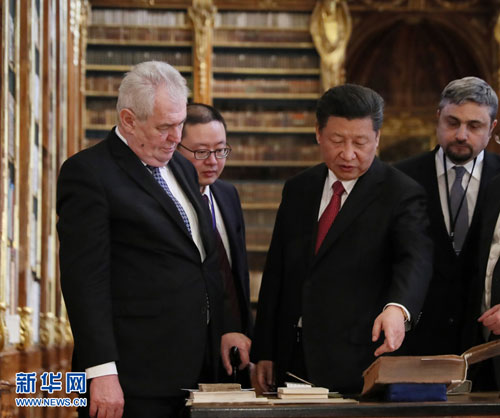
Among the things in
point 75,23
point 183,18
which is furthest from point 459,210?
A: point 183,18

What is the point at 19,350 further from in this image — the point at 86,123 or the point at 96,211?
the point at 86,123

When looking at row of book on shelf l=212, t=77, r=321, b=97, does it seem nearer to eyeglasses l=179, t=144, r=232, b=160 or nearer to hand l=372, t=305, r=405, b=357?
eyeglasses l=179, t=144, r=232, b=160

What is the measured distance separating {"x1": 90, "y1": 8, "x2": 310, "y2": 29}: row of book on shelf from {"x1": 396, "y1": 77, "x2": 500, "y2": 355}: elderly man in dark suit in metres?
5.72

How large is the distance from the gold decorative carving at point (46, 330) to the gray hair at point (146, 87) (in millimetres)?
3568

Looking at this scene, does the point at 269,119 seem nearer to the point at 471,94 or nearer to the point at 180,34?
the point at 180,34

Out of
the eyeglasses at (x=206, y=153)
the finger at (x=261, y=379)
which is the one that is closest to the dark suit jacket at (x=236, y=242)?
the eyeglasses at (x=206, y=153)

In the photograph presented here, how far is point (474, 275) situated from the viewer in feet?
11.1

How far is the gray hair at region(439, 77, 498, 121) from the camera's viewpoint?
3514 millimetres

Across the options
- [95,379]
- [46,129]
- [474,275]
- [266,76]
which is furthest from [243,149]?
[95,379]

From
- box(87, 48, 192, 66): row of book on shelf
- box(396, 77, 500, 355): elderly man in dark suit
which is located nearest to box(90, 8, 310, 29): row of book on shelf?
box(87, 48, 192, 66): row of book on shelf

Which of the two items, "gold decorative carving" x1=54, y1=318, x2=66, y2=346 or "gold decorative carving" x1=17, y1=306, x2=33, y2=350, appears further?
"gold decorative carving" x1=54, y1=318, x2=66, y2=346

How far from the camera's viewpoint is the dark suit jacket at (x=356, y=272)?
2934 mm

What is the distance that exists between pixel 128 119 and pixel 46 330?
3.67 m

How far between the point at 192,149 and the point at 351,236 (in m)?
1.15
